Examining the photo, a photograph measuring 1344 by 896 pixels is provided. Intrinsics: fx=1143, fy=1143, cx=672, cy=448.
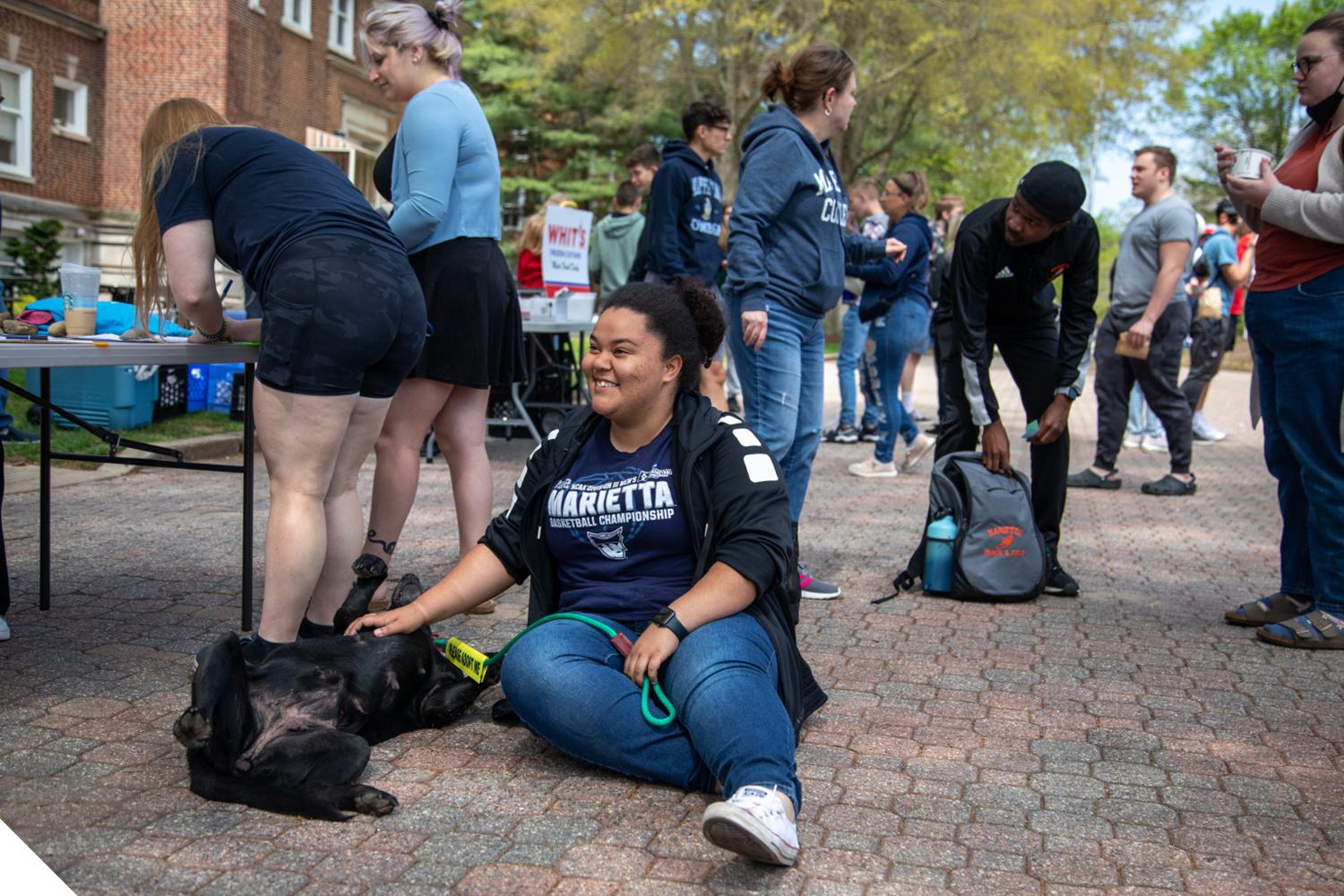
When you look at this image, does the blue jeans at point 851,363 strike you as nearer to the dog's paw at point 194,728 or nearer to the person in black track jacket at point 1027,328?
the person in black track jacket at point 1027,328

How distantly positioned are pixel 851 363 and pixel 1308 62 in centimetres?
623

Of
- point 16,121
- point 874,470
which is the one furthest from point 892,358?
point 16,121

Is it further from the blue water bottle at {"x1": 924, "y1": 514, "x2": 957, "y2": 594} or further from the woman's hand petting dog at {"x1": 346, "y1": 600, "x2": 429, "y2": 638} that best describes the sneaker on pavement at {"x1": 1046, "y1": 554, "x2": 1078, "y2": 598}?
the woman's hand petting dog at {"x1": 346, "y1": 600, "x2": 429, "y2": 638}

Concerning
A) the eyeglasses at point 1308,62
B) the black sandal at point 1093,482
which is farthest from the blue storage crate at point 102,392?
the eyeglasses at point 1308,62

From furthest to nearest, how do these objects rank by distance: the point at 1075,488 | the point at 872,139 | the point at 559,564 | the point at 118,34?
1. the point at 872,139
2. the point at 118,34
3. the point at 1075,488
4. the point at 559,564

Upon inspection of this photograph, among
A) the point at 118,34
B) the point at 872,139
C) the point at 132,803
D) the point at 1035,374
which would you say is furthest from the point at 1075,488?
the point at 872,139

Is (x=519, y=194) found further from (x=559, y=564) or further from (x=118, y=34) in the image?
(x=559, y=564)

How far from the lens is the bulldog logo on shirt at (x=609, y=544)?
308 centimetres

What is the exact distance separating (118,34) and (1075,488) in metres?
20.6

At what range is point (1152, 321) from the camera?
714cm

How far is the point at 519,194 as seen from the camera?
41.1 m

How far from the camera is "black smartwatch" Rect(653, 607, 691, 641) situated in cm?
280

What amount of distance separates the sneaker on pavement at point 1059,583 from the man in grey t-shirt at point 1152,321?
248 centimetres

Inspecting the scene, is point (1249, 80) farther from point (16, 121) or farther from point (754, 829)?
point (754, 829)
